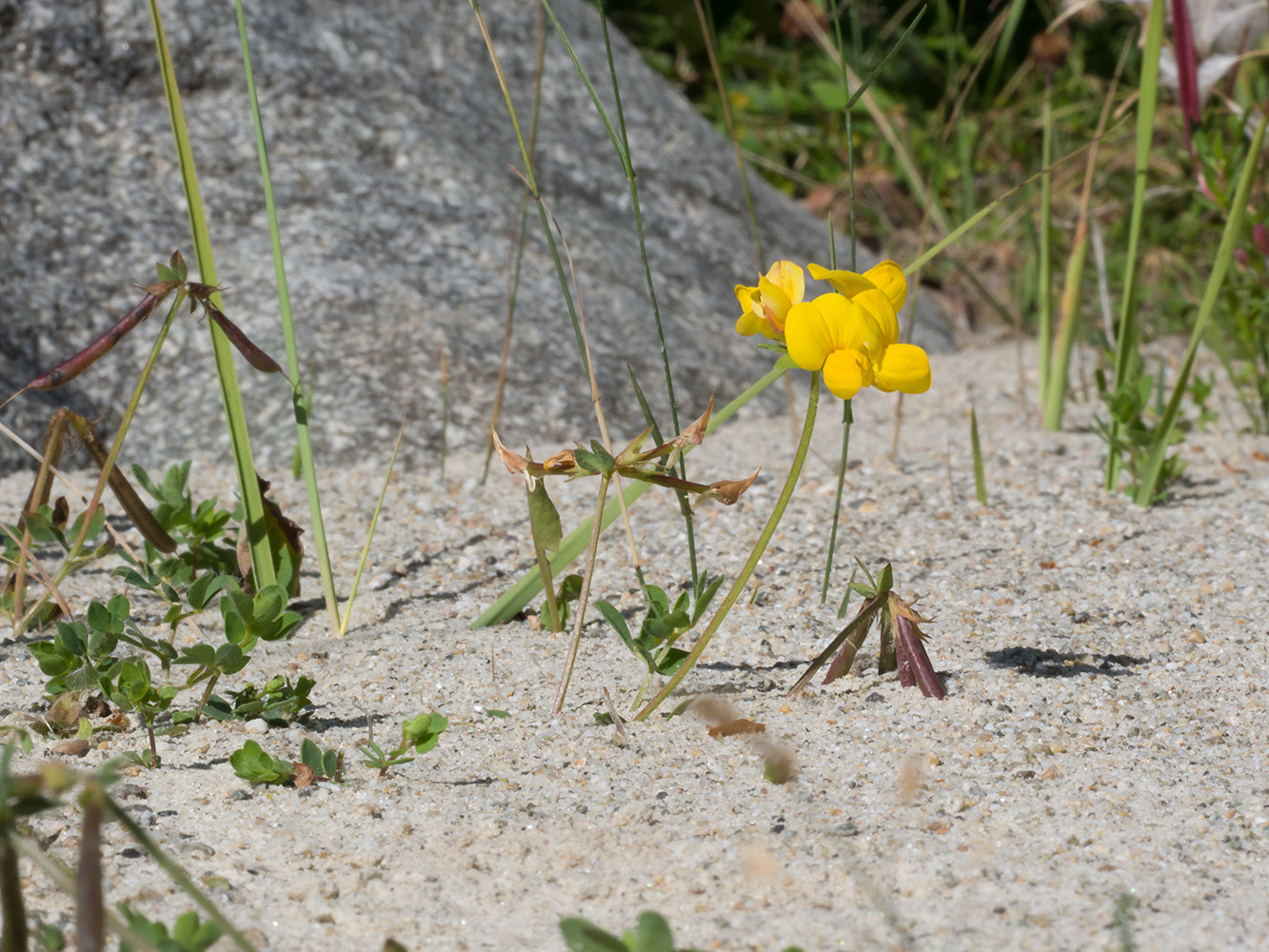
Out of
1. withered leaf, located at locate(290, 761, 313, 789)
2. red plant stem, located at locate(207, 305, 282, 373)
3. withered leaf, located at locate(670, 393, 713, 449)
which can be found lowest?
withered leaf, located at locate(290, 761, 313, 789)

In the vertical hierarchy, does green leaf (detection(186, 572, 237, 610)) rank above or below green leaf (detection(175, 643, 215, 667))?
above

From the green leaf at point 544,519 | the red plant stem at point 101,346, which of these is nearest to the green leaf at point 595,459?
the green leaf at point 544,519

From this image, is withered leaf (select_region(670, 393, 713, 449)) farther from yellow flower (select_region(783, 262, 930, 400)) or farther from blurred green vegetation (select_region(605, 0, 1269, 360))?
blurred green vegetation (select_region(605, 0, 1269, 360))

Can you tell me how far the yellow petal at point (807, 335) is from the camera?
967 mm

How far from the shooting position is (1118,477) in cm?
188

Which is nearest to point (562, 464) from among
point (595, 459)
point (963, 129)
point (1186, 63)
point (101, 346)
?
point (595, 459)

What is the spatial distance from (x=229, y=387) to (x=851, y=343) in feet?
2.59

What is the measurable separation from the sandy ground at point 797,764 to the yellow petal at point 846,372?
0.39 metres

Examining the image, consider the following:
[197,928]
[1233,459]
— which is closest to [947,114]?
[1233,459]

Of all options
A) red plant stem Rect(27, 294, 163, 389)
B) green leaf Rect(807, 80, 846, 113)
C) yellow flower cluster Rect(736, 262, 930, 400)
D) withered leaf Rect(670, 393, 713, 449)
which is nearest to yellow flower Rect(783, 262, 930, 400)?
yellow flower cluster Rect(736, 262, 930, 400)

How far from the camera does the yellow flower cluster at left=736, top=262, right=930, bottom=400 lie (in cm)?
97

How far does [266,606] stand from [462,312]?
1.27 m

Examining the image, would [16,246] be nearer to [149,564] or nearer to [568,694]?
[149,564]

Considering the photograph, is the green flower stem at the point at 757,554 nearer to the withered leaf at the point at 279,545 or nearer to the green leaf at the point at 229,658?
the green leaf at the point at 229,658
